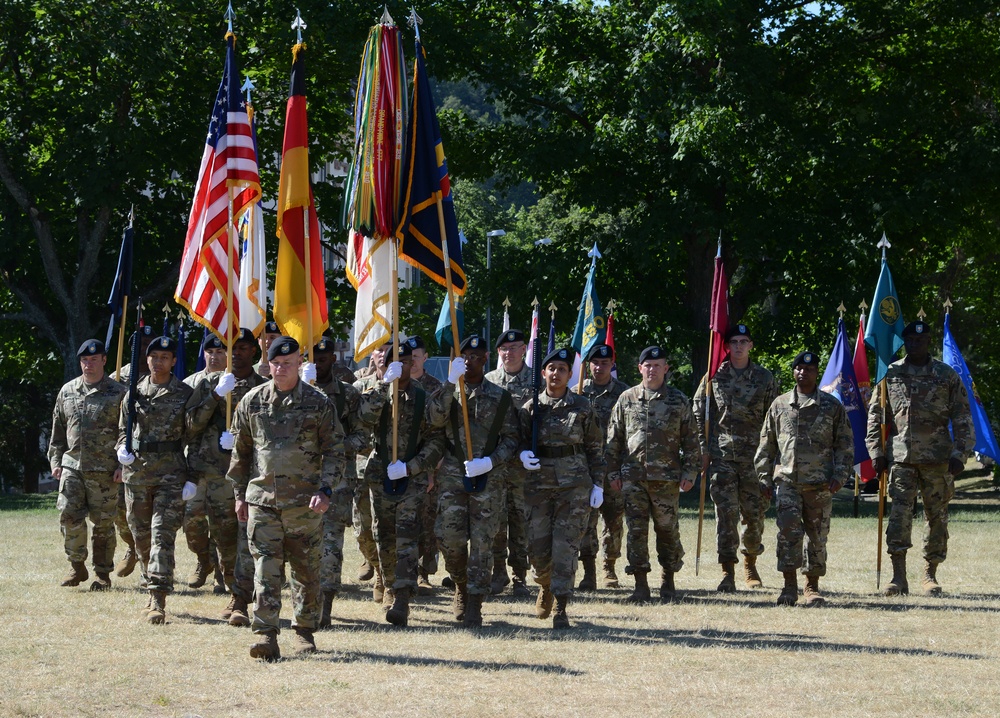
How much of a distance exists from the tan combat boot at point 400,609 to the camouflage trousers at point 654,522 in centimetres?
252

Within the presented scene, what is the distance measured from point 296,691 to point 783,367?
31.2 metres

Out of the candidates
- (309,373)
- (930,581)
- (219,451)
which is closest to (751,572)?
(930,581)

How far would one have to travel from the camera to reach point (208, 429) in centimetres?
1167

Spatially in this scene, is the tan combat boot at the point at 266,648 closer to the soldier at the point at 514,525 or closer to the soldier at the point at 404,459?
the soldier at the point at 404,459

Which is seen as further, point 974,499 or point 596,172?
point 974,499

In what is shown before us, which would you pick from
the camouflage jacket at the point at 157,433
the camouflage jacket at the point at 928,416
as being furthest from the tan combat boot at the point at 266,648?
the camouflage jacket at the point at 928,416

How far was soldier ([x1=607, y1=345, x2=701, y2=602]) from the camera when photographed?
491 inches

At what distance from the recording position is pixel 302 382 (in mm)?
9469

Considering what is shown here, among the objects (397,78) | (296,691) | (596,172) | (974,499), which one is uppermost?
(596,172)

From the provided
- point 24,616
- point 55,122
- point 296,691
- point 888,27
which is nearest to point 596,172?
point 888,27

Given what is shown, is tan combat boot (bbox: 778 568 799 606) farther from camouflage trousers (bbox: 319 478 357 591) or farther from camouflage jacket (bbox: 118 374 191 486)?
camouflage jacket (bbox: 118 374 191 486)

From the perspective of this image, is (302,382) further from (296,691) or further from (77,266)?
(77,266)

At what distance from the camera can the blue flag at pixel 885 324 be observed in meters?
14.3

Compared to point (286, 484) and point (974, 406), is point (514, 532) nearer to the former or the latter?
point (286, 484)
